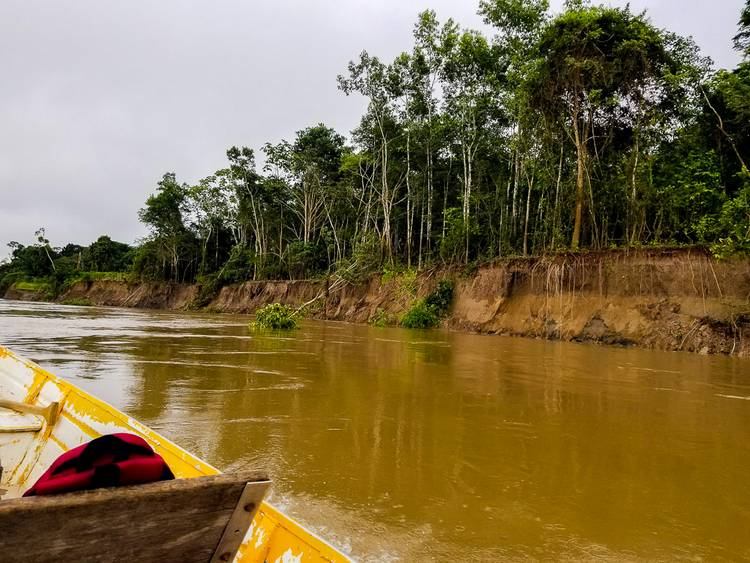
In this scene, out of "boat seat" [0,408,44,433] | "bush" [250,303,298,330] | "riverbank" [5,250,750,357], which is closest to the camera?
"boat seat" [0,408,44,433]

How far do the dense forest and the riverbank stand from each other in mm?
858

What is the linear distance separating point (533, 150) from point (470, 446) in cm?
1984

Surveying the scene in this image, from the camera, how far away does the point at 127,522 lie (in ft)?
4.45

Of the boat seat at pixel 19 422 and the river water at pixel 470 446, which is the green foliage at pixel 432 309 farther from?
the boat seat at pixel 19 422

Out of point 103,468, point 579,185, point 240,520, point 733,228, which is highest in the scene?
point 579,185

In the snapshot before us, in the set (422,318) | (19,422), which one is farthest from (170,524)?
(422,318)

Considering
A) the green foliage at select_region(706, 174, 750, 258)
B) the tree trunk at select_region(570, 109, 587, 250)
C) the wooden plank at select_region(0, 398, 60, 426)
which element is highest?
the tree trunk at select_region(570, 109, 587, 250)

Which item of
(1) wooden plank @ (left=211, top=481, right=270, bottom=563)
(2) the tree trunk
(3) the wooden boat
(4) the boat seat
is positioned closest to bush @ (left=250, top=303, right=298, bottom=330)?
(2) the tree trunk

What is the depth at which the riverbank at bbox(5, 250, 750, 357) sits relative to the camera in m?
14.6

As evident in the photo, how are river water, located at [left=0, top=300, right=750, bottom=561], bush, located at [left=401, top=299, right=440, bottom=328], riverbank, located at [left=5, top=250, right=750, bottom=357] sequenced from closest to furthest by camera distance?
river water, located at [left=0, top=300, right=750, bottom=561] → riverbank, located at [left=5, top=250, right=750, bottom=357] → bush, located at [left=401, top=299, right=440, bottom=328]

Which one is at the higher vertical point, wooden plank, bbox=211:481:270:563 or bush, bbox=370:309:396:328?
wooden plank, bbox=211:481:270:563

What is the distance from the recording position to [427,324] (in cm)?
2212

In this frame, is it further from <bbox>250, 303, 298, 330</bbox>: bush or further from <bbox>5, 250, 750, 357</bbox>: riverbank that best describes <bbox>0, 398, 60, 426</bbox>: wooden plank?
<bbox>5, 250, 750, 357</bbox>: riverbank

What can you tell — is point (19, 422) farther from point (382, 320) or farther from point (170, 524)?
point (382, 320)
